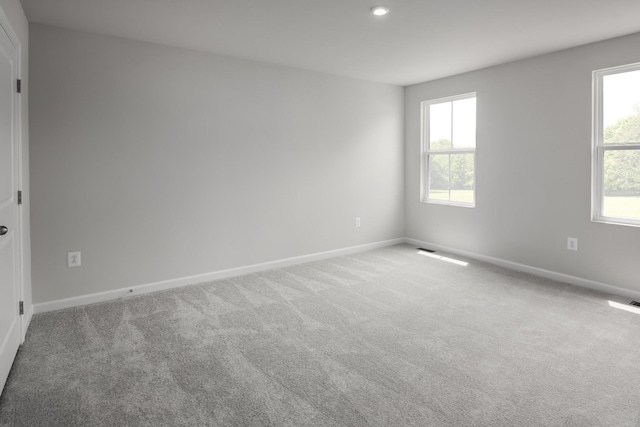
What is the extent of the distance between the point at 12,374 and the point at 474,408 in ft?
8.60

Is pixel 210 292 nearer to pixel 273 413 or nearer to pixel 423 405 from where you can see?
pixel 273 413

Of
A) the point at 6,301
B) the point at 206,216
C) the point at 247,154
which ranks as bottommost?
the point at 6,301

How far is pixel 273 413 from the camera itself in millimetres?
1952

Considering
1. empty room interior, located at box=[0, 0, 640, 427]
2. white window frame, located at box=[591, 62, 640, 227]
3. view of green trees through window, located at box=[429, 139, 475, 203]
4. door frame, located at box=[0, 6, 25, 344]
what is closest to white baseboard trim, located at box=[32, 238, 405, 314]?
empty room interior, located at box=[0, 0, 640, 427]

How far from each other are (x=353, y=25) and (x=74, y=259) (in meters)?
3.12

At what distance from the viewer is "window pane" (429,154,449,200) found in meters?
5.39

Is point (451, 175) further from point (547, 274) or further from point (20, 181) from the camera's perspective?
point (20, 181)

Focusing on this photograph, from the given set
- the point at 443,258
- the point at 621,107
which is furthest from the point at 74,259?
the point at 621,107

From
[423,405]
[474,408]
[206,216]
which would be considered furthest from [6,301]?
[474,408]

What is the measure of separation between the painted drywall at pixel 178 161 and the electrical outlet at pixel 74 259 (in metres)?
0.04

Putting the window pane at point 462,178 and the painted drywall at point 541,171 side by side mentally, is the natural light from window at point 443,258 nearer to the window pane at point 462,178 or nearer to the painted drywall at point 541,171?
the painted drywall at point 541,171

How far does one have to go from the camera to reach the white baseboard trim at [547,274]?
3682mm

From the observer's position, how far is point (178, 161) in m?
3.88

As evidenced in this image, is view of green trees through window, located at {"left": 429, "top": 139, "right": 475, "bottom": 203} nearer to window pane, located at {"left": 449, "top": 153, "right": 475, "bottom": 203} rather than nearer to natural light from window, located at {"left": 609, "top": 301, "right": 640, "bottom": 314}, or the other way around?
window pane, located at {"left": 449, "top": 153, "right": 475, "bottom": 203}
